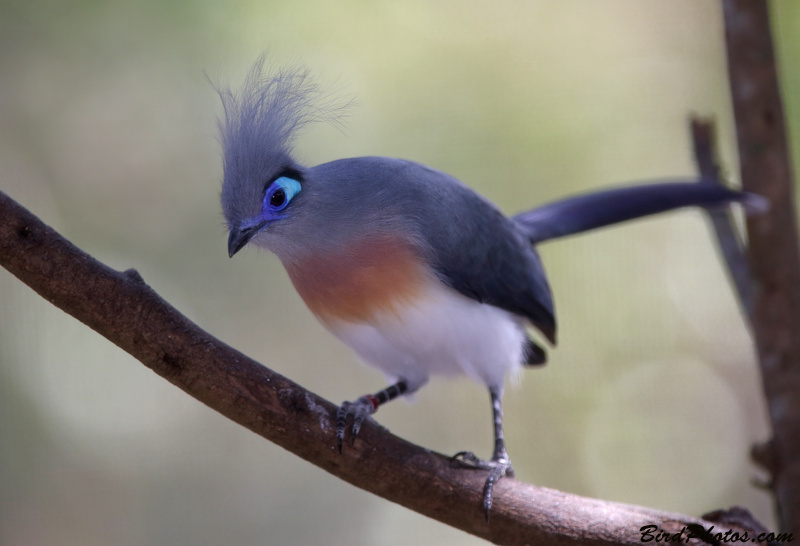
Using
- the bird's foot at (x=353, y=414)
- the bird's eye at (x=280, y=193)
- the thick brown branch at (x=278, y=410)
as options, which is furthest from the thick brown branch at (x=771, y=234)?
the bird's eye at (x=280, y=193)

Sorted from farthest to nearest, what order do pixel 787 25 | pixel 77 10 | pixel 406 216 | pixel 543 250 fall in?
pixel 543 250 → pixel 787 25 → pixel 77 10 → pixel 406 216

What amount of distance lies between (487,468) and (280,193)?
0.79 meters

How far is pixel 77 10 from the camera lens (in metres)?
2.29

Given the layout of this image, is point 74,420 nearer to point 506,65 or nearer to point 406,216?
point 406,216

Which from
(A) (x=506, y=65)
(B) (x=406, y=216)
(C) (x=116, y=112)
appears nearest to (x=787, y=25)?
(A) (x=506, y=65)

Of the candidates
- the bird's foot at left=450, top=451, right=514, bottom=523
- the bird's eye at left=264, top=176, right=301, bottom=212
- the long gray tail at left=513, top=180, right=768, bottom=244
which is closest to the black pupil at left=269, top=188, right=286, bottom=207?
the bird's eye at left=264, top=176, right=301, bottom=212

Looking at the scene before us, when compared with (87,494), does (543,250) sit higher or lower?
higher

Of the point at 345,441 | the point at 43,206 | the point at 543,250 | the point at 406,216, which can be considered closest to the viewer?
the point at 345,441

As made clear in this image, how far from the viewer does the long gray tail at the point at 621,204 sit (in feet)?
6.95

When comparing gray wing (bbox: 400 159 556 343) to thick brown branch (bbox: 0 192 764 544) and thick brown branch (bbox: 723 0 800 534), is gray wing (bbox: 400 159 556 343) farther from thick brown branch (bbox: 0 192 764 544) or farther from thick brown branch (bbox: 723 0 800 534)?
thick brown branch (bbox: 723 0 800 534)

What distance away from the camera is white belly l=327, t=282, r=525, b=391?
5.73 ft

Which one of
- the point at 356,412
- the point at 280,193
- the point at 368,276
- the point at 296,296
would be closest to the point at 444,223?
the point at 368,276

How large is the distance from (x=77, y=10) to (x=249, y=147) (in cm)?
113

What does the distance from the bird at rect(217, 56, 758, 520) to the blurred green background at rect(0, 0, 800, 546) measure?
27 cm
